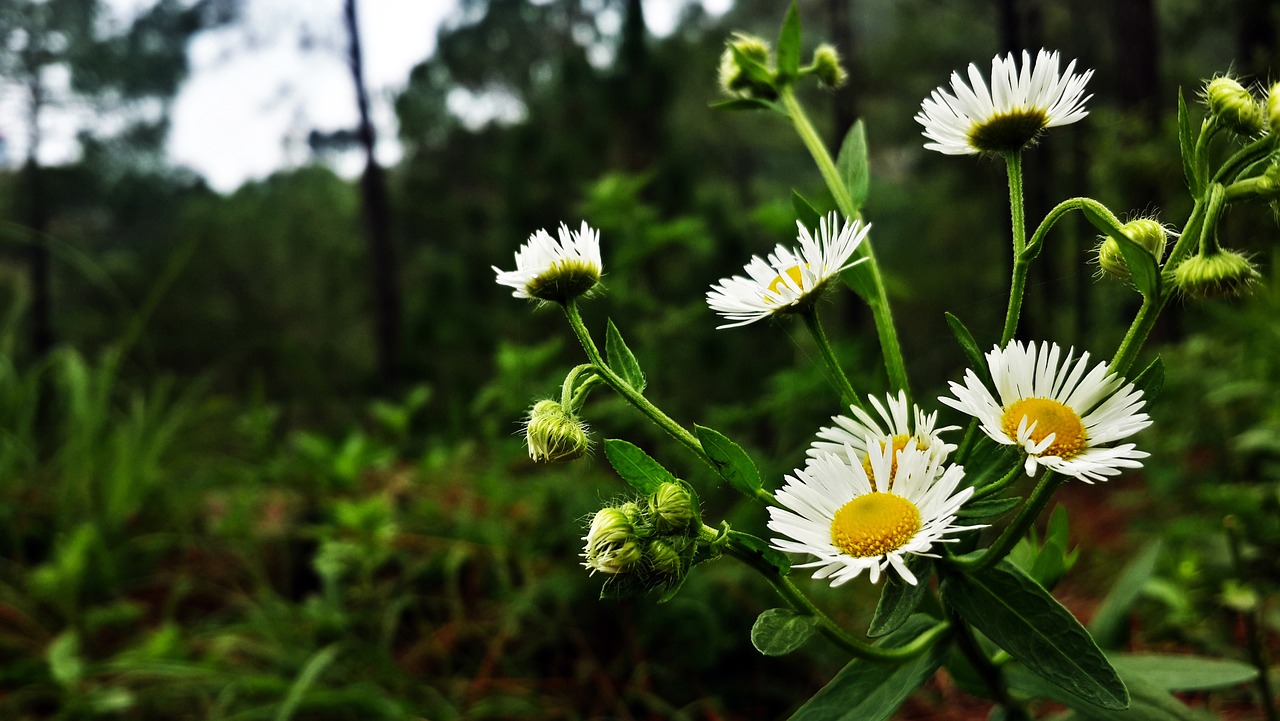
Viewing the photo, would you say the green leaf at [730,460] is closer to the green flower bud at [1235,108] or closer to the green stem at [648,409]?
the green stem at [648,409]

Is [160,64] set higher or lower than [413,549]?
higher

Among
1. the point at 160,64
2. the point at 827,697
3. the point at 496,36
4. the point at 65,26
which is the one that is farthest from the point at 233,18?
the point at 827,697

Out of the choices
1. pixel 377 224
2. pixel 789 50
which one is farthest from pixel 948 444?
pixel 377 224

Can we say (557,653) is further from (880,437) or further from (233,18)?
(233,18)

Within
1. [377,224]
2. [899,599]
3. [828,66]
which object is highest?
[377,224]

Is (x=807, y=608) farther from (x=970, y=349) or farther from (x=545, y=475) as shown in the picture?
(x=545, y=475)

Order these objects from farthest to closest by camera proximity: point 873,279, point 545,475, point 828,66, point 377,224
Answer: point 377,224 < point 545,475 < point 828,66 < point 873,279
